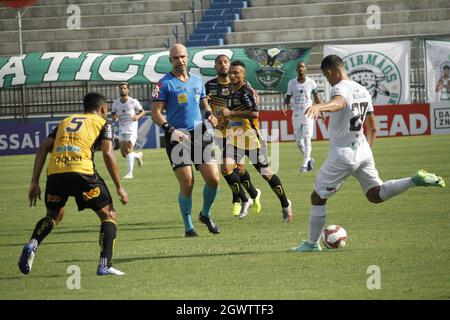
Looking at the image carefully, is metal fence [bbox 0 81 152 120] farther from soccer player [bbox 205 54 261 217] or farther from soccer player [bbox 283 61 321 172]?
soccer player [bbox 205 54 261 217]

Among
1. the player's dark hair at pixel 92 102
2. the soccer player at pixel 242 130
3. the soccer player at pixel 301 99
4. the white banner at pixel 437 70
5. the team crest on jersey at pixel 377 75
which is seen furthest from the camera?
the team crest on jersey at pixel 377 75

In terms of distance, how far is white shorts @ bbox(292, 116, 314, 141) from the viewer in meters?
25.8

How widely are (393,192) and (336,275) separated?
198 centimetres

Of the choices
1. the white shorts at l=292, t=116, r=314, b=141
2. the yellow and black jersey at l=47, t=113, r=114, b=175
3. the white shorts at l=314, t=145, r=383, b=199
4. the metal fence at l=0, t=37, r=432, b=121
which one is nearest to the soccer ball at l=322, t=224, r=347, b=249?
the white shorts at l=314, t=145, r=383, b=199

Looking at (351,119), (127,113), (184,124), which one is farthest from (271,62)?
(351,119)

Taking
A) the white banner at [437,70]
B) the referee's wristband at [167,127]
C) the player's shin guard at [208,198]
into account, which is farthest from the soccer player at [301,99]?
the referee's wristband at [167,127]

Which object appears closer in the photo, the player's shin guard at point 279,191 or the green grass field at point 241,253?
the green grass field at point 241,253

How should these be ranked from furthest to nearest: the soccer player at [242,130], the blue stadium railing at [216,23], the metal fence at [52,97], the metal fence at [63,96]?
the blue stadium railing at [216,23] < the metal fence at [52,97] < the metal fence at [63,96] < the soccer player at [242,130]

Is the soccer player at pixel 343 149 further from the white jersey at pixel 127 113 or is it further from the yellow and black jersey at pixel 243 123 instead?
the white jersey at pixel 127 113

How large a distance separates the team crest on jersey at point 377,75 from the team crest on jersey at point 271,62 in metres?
2.00

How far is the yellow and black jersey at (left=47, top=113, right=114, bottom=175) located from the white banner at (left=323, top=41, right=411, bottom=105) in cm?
2555

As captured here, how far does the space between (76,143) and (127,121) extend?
16.3 m

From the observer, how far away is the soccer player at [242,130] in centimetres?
1573
